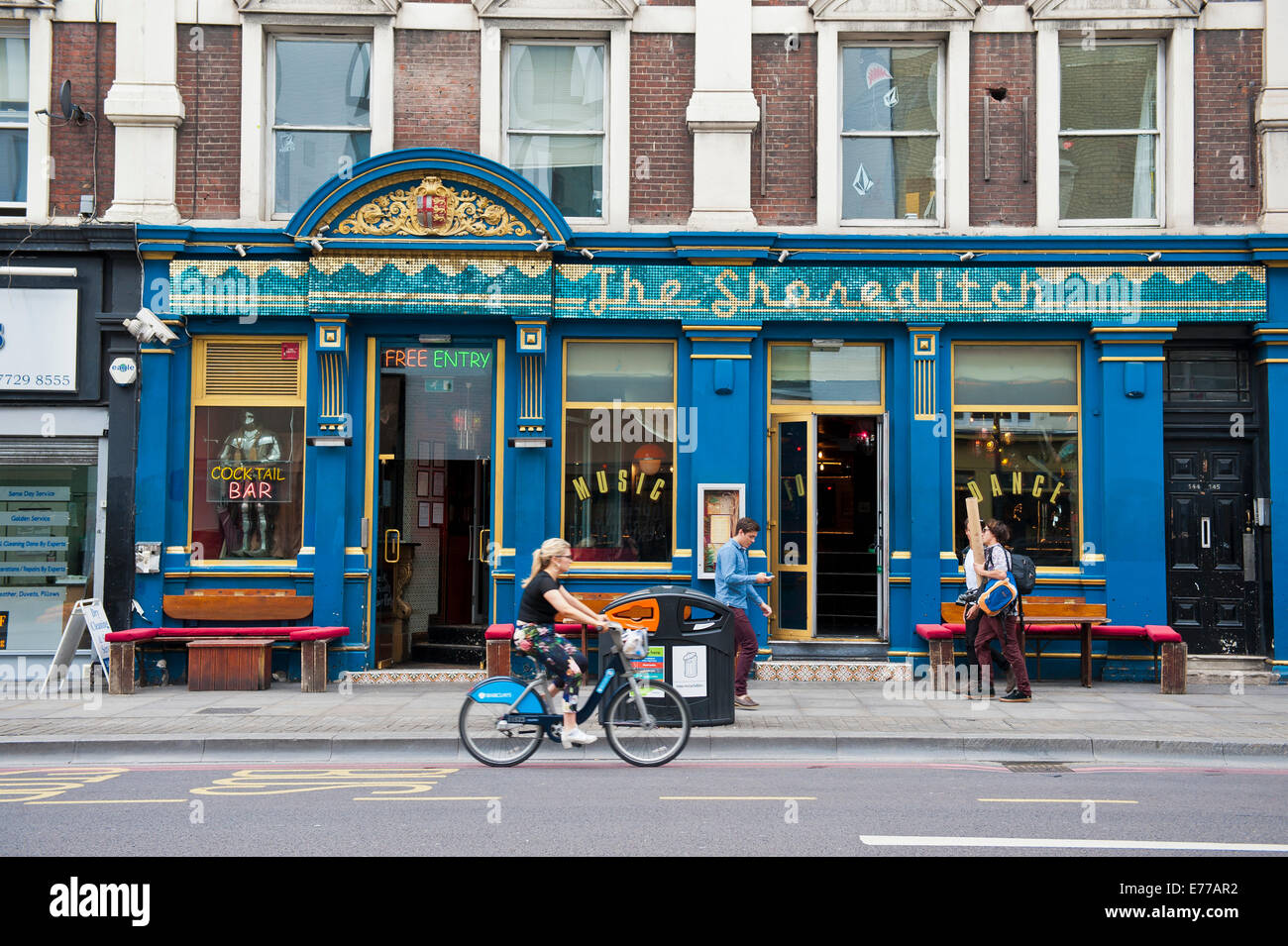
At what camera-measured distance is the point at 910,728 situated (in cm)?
991

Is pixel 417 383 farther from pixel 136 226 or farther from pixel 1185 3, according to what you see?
pixel 1185 3

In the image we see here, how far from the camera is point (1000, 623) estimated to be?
11.5 meters

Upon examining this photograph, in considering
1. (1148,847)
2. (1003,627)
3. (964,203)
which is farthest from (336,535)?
(1148,847)

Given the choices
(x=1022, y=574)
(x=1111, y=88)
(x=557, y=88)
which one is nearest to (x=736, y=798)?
(x=1022, y=574)

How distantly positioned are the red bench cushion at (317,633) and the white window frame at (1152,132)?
9.85 metres

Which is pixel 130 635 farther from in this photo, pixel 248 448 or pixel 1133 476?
pixel 1133 476

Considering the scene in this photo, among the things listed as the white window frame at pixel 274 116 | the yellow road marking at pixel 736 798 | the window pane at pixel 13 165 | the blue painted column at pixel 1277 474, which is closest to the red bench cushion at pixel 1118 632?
the blue painted column at pixel 1277 474

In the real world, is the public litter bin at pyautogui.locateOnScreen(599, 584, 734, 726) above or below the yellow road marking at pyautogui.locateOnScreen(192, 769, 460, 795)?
above

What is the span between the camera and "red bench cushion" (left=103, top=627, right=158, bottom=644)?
1206 cm

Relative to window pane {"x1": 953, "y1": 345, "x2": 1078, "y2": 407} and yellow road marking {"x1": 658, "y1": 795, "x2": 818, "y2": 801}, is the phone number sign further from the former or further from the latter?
window pane {"x1": 953, "y1": 345, "x2": 1078, "y2": 407}

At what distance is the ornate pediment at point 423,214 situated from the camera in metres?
13.0

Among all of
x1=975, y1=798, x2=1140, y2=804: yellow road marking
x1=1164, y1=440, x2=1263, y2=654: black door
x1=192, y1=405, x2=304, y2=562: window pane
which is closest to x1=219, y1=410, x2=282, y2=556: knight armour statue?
x1=192, y1=405, x2=304, y2=562: window pane

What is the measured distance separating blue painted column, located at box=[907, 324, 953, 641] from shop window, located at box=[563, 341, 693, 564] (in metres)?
2.81

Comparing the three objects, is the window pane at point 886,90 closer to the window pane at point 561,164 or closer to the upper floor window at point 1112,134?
the upper floor window at point 1112,134
